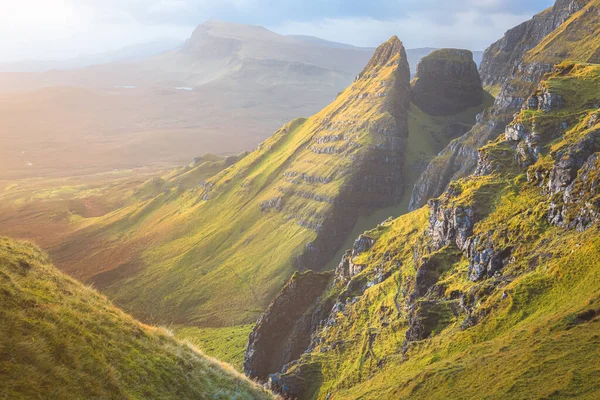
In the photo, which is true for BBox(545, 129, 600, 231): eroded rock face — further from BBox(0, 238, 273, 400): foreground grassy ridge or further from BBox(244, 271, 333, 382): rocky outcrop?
BBox(244, 271, 333, 382): rocky outcrop

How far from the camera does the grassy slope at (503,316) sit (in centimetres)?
4416

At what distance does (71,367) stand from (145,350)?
8.46 m

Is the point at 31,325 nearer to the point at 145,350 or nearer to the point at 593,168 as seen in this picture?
the point at 145,350

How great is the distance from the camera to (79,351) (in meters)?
26.5

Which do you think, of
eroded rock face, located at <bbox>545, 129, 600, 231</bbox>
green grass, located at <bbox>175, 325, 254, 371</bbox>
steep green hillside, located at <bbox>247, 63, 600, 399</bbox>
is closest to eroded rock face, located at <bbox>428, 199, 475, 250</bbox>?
steep green hillside, located at <bbox>247, 63, 600, 399</bbox>

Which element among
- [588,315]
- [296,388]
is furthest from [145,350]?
[296,388]

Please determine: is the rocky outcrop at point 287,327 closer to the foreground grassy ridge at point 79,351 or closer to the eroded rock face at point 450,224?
the eroded rock face at point 450,224

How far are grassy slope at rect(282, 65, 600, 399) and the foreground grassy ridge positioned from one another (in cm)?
2581

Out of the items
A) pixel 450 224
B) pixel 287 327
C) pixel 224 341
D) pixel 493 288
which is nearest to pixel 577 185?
pixel 493 288

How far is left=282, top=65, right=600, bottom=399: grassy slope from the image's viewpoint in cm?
4416

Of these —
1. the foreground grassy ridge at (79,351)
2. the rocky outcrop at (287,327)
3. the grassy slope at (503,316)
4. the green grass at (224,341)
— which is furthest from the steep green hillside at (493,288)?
the foreground grassy ridge at (79,351)

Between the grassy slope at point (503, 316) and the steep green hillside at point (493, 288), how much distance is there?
7.7 inches

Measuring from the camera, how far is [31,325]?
83.7 feet

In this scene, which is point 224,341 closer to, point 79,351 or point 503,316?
point 503,316
